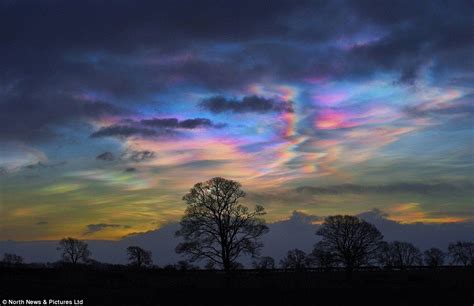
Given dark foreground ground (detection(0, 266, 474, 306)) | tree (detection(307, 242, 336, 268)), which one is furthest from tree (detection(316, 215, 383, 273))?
dark foreground ground (detection(0, 266, 474, 306))

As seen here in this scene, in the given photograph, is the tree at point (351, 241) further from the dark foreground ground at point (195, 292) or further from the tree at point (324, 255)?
the dark foreground ground at point (195, 292)

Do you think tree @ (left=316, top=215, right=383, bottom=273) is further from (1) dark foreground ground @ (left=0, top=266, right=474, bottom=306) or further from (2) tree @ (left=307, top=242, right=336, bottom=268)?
(1) dark foreground ground @ (left=0, top=266, right=474, bottom=306)

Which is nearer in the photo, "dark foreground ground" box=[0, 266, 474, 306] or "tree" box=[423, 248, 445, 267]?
"dark foreground ground" box=[0, 266, 474, 306]

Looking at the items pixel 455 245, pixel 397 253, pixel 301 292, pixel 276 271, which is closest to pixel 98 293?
pixel 301 292

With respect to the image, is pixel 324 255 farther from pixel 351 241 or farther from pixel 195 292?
pixel 195 292

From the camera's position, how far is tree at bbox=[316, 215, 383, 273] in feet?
291

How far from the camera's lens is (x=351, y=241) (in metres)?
92.2

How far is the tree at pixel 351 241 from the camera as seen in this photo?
88812 mm

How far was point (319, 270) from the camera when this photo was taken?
3324 inches

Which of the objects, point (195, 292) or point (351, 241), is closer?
point (195, 292)

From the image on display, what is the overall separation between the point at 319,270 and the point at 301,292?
4065 centimetres

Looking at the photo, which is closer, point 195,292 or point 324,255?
point 195,292

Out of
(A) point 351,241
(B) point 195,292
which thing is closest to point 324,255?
(A) point 351,241

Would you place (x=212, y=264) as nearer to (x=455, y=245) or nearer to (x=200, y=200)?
(x=200, y=200)
